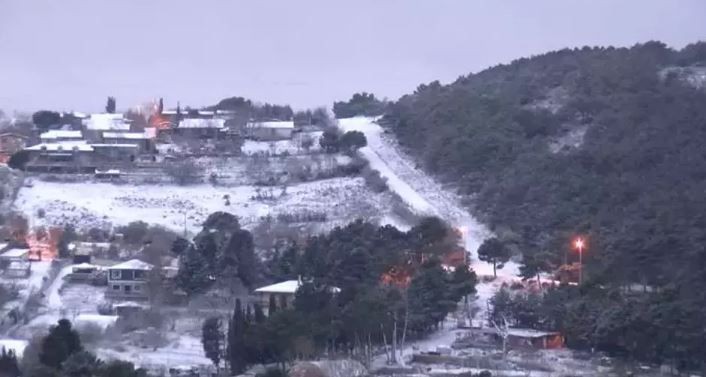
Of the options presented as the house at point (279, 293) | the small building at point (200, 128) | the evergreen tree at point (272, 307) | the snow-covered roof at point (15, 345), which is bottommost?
the snow-covered roof at point (15, 345)

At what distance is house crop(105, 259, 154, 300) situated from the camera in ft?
63.3

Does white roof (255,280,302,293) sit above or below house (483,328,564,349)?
above

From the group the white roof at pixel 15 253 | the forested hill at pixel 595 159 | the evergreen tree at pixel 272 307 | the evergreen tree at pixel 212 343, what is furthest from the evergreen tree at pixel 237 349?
the white roof at pixel 15 253

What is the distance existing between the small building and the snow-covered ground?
265cm

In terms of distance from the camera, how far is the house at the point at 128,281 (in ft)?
63.3

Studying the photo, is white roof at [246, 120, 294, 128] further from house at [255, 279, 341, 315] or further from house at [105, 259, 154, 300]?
house at [255, 279, 341, 315]

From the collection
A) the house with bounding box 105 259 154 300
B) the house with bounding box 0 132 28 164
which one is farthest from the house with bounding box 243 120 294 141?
the house with bounding box 105 259 154 300

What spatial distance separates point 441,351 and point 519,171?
768 centimetres

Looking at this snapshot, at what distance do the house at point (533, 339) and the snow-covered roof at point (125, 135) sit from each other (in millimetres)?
13555

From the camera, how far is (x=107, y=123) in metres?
31.3

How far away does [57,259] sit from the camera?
2111 centimetres

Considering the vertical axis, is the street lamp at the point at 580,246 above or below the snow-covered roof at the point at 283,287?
above

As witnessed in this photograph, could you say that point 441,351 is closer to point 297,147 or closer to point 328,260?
point 328,260

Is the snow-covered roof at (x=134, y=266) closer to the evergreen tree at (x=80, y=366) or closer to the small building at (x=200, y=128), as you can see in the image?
the evergreen tree at (x=80, y=366)
